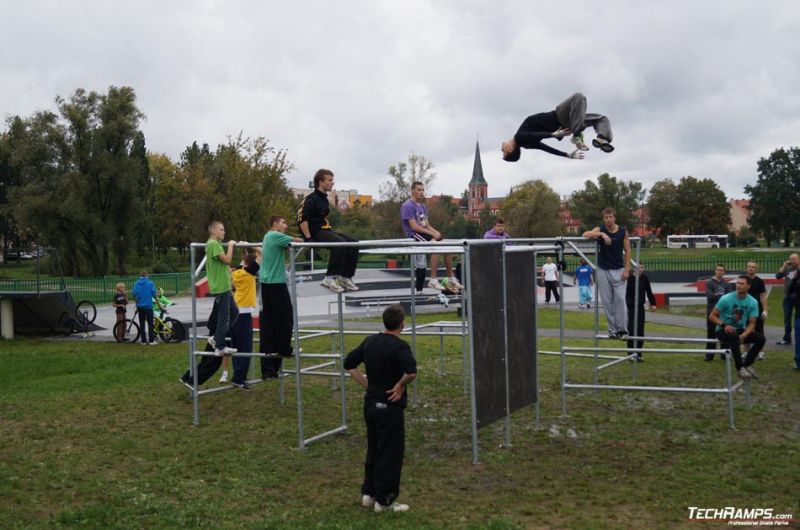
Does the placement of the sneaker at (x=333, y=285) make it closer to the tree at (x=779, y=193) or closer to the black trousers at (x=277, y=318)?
the black trousers at (x=277, y=318)

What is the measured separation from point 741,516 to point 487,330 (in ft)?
9.46

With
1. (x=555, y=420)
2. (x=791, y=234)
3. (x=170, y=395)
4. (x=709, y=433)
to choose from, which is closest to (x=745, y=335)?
(x=709, y=433)

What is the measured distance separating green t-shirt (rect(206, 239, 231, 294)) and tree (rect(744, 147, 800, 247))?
296 feet

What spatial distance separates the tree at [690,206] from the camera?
103 meters

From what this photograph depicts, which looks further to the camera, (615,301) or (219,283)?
(615,301)

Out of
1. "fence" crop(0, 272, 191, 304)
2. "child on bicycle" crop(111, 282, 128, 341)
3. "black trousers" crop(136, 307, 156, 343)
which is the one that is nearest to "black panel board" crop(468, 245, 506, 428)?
"black trousers" crop(136, 307, 156, 343)

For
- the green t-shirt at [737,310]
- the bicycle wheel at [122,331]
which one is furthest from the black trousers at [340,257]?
the bicycle wheel at [122,331]

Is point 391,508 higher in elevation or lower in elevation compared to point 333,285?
lower

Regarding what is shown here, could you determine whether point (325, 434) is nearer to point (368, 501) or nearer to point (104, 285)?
point (368, 501)

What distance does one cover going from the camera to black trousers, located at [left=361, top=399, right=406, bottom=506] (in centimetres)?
633

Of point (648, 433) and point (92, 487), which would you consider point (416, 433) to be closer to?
point (648, 433)

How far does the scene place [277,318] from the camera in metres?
8.92

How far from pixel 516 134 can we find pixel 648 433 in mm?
3757

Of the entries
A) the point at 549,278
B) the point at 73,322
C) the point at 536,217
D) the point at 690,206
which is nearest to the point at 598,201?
the point at 690,206
